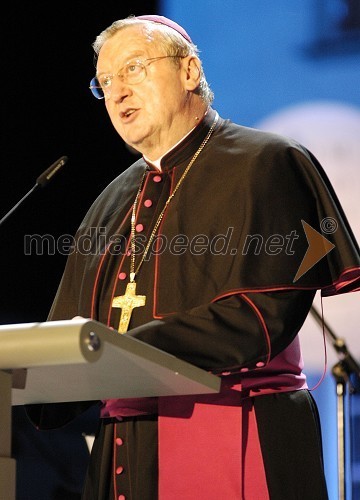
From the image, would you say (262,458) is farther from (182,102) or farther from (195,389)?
(182,102)

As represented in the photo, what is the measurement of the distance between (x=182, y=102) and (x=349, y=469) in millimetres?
1694

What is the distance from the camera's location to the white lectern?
173 cm

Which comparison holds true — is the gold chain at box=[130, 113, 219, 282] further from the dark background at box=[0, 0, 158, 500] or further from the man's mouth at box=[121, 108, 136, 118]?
the dark background at box=[0, 0, 158, 500]

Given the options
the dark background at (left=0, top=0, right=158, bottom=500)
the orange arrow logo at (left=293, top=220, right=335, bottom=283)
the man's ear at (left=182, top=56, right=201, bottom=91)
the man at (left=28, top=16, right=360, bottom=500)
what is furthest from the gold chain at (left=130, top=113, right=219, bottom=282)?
the dark background at (left=0, top=0, right=158, bottom=500)

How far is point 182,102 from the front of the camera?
121 inches

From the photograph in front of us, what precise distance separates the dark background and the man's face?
2022mm

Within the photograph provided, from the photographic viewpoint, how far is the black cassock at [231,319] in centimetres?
238

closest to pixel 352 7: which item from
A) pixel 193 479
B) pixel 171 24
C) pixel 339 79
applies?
pixel 339 79

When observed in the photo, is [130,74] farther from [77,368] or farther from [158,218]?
[77,368]

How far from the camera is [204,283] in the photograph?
2623 mm

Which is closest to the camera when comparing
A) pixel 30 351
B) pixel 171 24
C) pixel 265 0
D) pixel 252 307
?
pixel 30 351

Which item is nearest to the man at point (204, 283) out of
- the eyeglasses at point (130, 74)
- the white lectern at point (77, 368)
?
the eyeglasses at point (130, 74)

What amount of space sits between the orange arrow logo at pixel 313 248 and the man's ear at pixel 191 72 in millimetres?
737

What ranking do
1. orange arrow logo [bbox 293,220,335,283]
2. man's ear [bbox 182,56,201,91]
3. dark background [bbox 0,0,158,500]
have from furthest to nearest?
dark background [bbox 0,0,158,500], man's ear [bbox 182,56,201,91], orange arrow logo [bbox 293,220,335,283]
